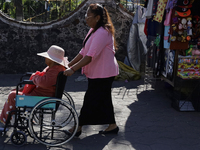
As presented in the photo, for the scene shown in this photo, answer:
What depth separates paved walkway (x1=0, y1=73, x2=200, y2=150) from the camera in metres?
3.72

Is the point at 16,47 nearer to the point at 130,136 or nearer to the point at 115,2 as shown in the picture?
the point at 115,2

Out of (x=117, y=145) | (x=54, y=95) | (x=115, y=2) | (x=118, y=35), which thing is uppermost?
(x=115, y=2)

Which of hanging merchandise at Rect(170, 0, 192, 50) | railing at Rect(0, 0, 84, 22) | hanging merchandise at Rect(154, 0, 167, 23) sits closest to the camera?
hanging merchandise at Rect(170, 0, 192, 50)

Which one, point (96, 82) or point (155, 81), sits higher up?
point (96, 82)

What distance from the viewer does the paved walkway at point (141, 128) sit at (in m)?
3.72

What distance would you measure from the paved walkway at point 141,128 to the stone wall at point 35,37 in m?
1.85

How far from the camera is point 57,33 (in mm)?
8422

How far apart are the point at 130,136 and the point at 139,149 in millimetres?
425

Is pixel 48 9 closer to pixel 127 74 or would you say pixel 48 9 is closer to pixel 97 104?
pixel 127 74

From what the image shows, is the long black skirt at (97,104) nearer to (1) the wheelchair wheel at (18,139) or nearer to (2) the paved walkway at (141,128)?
(2) the paved walkway at (141,128)

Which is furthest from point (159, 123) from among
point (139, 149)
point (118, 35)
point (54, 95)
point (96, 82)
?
point (118, 35)

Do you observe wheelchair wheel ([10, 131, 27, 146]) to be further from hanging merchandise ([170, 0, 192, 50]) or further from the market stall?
hanging merchandise ([170, 0, 192, 50])

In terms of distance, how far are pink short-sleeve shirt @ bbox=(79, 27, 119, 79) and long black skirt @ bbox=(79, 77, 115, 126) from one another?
0.11m

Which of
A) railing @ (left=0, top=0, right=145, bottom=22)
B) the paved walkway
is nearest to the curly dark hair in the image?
the paved walkway
